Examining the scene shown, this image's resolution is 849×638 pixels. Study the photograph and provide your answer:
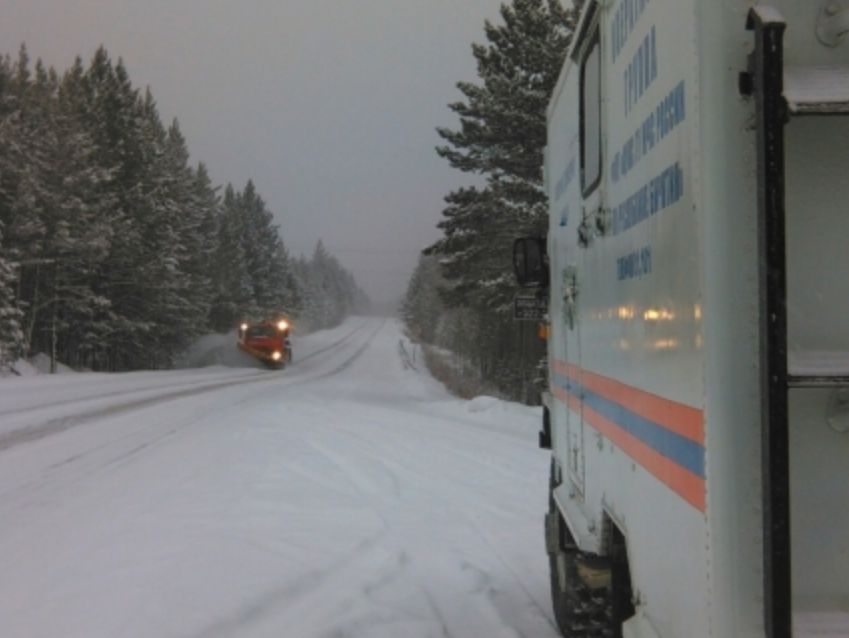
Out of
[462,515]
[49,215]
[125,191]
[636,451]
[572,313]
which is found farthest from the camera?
[125,191]

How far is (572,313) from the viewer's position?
161 inches

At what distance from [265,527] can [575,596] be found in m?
3.77

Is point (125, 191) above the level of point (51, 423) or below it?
above

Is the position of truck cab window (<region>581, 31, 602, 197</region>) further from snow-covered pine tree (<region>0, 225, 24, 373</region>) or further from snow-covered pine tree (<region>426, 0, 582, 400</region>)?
snow-covered pine tree (<region>0, 225, 24, 373</region>)

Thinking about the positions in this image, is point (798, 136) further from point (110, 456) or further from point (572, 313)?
point (110, 456)

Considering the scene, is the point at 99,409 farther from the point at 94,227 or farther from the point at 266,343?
the point at 266,343

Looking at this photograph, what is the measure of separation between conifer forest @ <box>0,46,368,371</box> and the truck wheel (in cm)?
2830

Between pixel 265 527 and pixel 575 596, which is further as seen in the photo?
pixel 265 527

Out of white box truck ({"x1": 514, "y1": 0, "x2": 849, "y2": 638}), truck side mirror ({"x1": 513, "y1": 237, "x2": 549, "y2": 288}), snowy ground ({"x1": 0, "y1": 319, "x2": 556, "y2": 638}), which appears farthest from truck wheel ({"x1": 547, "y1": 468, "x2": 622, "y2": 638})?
truck side mirror ({"x1": 513, "y1": 237, "x2": 549, "y2": 288})

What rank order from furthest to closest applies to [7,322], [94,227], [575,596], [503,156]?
[94,227], [7,322], [503,156], [575,596]

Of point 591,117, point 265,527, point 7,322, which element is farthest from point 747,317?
point 7,322

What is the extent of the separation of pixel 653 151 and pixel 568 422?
2348 millimetres

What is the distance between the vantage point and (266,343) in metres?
38.2

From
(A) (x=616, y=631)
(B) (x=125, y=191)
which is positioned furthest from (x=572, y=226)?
(B) (x=125, y=191)
